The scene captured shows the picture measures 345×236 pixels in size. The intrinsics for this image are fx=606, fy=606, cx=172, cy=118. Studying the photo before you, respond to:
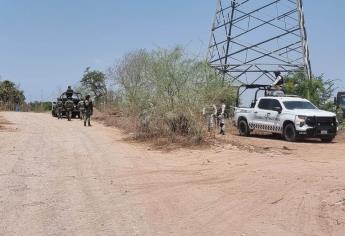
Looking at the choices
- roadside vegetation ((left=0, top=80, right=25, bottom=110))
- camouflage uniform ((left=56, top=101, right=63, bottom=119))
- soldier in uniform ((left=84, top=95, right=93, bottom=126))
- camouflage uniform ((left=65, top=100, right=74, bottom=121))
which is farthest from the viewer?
roadside vegetation ((left=0, top=80, right=25, bottom=110))

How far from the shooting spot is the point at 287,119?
23.5m

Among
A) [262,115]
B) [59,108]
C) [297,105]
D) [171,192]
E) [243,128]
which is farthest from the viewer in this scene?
[59,108]

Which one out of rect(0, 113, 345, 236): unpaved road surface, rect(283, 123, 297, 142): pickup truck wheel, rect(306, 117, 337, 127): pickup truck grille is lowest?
rect(0, 113, 345, 236): unpaved road surface

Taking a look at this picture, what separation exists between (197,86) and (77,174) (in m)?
8.45

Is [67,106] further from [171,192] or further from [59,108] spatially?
[171,192]

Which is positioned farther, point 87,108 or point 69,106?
point 69,106

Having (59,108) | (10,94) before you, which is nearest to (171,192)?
(59,108)

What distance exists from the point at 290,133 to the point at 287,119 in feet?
1.85

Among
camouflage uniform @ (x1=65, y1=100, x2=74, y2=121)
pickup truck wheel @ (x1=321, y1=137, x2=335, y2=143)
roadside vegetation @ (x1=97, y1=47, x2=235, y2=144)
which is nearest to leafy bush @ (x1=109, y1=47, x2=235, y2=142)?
roadside vegetation @ (x1=97, y1=47, x2=235, y2=144)

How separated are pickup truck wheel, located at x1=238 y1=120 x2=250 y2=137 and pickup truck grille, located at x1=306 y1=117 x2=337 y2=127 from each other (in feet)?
13.6

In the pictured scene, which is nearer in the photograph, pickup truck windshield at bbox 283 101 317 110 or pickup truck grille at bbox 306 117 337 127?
pickup truck grille at bbox 306 117 337 127

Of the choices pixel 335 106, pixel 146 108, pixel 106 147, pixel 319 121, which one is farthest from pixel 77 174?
pixel 335 106

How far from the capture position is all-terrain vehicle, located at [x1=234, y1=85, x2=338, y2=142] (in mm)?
22844

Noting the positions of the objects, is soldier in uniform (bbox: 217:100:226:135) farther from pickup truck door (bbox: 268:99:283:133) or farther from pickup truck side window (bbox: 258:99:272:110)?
pickup truck door (bbox: 268:99:283:133)
